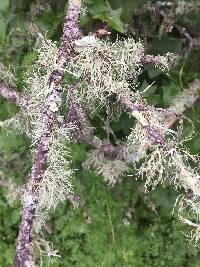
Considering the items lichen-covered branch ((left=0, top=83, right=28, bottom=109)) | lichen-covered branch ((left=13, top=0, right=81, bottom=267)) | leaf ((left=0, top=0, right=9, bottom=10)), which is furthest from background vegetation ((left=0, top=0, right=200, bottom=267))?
lichen-covered branch ((left=13, top=0, right=81, bottom=267))

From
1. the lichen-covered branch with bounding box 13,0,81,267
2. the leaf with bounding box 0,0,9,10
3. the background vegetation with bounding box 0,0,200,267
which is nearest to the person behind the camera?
the lichen-covered branch with bounding box 13,0,81,267

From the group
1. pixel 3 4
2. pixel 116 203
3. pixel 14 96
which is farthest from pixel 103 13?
pixel 116 203

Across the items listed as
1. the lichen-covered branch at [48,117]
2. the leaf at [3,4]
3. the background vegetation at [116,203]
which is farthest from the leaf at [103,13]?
the background vegetation at [116,203]

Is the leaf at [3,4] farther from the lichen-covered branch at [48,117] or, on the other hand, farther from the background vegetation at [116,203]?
the background vegetation at [116,203]

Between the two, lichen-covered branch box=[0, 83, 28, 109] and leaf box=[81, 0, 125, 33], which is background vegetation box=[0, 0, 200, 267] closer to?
lichen-covered branch box=[0, 83, 28, 109]

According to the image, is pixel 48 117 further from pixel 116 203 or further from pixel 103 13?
pixel 116 203

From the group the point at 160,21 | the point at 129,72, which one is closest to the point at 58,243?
the point at 160,21
